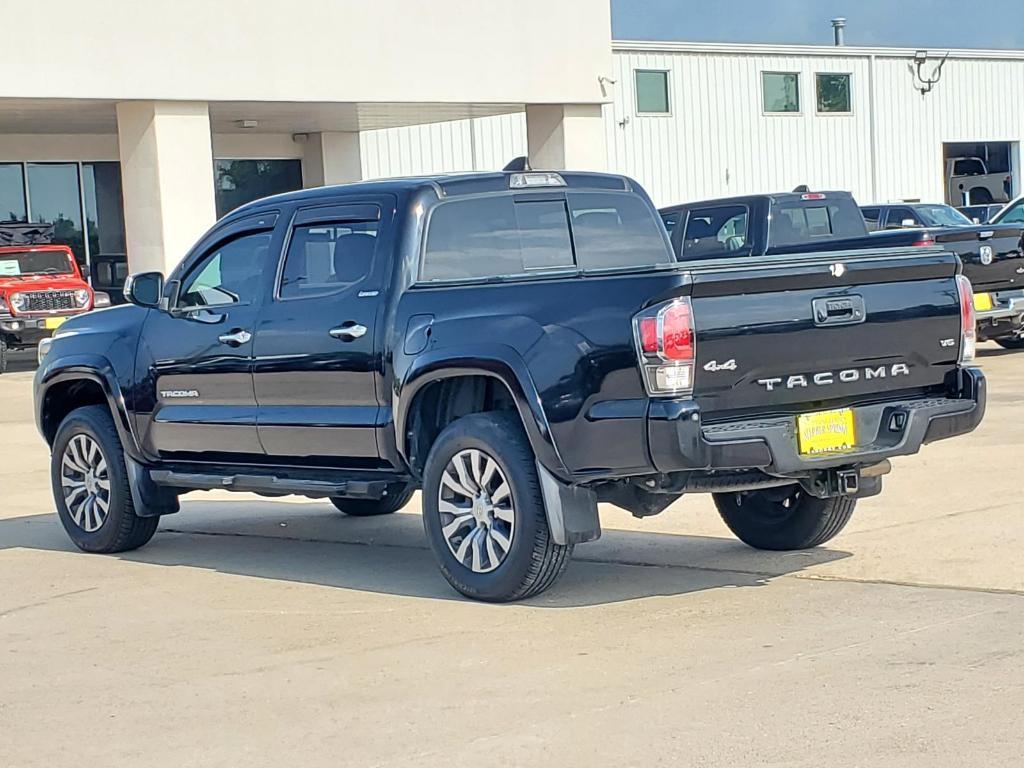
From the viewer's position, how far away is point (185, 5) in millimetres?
25922

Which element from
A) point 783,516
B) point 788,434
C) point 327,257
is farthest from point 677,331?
point 327,257

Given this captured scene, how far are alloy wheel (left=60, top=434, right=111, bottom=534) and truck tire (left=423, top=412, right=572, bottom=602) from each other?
262 cm

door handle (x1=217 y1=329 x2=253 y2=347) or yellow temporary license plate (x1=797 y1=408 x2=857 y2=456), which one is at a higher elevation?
door handle (x1=217 y1=329 x2=253 y2=347)

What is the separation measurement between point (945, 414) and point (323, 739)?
10.9 feet

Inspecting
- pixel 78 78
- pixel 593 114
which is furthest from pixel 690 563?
pixel 593 114

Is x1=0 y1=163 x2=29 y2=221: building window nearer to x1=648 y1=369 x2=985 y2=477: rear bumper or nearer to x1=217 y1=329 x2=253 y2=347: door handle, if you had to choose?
x1=217 y1=329 x2=253 y2=347: door handle

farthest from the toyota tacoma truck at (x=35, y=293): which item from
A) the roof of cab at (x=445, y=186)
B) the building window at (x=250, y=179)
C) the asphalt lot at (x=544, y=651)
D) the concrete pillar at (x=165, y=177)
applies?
the roof of cab at (x=445, y=186)

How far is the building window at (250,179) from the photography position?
1323 inches

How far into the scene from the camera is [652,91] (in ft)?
124

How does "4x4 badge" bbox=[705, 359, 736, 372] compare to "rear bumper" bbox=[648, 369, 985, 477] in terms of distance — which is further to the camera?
"4x4 badge" bbox=[705, 359, 736, 372]

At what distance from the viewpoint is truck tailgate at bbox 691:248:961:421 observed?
6.88 meters

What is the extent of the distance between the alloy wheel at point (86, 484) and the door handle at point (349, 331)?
2114 millimetres

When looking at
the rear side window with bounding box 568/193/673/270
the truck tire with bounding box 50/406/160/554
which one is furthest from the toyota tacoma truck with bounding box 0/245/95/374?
the rear side window with bounding box 568/193/673/270

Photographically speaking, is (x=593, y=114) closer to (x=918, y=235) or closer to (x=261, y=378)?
(x=918, y=235)
